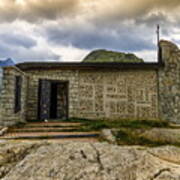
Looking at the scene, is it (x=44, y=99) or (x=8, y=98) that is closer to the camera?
(x=8, y=98)

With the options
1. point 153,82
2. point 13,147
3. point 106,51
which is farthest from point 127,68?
point 106,51

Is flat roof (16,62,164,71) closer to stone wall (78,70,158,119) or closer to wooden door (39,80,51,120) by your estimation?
stone wall (78,70,158,119)

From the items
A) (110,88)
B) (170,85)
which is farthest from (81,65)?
(170,85)

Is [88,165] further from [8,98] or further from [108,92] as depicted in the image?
[108,92]

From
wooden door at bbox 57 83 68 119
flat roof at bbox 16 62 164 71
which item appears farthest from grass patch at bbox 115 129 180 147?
wooden door at bbox 57 83 68 119

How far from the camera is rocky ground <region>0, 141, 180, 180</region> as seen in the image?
1.27 m

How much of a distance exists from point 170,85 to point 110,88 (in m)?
3.11

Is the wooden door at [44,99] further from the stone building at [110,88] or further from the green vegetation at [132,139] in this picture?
the green vegetation at [132,139]

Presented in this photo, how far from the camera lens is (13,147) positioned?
189 cm

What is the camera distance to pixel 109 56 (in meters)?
33.7

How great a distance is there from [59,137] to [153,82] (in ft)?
19.2

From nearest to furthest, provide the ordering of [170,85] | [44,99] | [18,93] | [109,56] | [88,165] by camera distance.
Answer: [88,165] < [18,93] < [44,99] < [170,85] < [109,56]

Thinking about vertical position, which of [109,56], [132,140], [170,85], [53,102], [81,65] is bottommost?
[132,140]

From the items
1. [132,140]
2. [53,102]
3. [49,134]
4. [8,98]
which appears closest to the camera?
[132,140]
